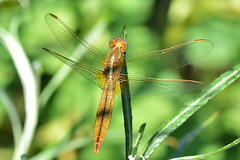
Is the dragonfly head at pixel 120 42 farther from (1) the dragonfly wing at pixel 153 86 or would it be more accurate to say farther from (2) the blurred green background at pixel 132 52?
(2) the blurred green background at pixel 132 52

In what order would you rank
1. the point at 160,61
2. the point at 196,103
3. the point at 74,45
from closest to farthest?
the point at 196,103, the point at 160,61, the point at 74,45

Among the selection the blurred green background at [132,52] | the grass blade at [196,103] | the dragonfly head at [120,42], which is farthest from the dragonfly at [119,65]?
the blurred green background at [132,52]

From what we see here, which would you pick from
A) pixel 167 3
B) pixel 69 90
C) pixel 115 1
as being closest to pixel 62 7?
pixel 115 1

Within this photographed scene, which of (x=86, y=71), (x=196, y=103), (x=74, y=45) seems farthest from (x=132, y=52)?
(x=196, y=103)

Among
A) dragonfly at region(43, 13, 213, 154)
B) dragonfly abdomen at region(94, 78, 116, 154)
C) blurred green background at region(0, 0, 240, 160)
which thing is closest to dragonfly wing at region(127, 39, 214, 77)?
dragonfly at region(43, 13, 213, 154)

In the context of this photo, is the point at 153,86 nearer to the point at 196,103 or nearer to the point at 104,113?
the point at 104,113
